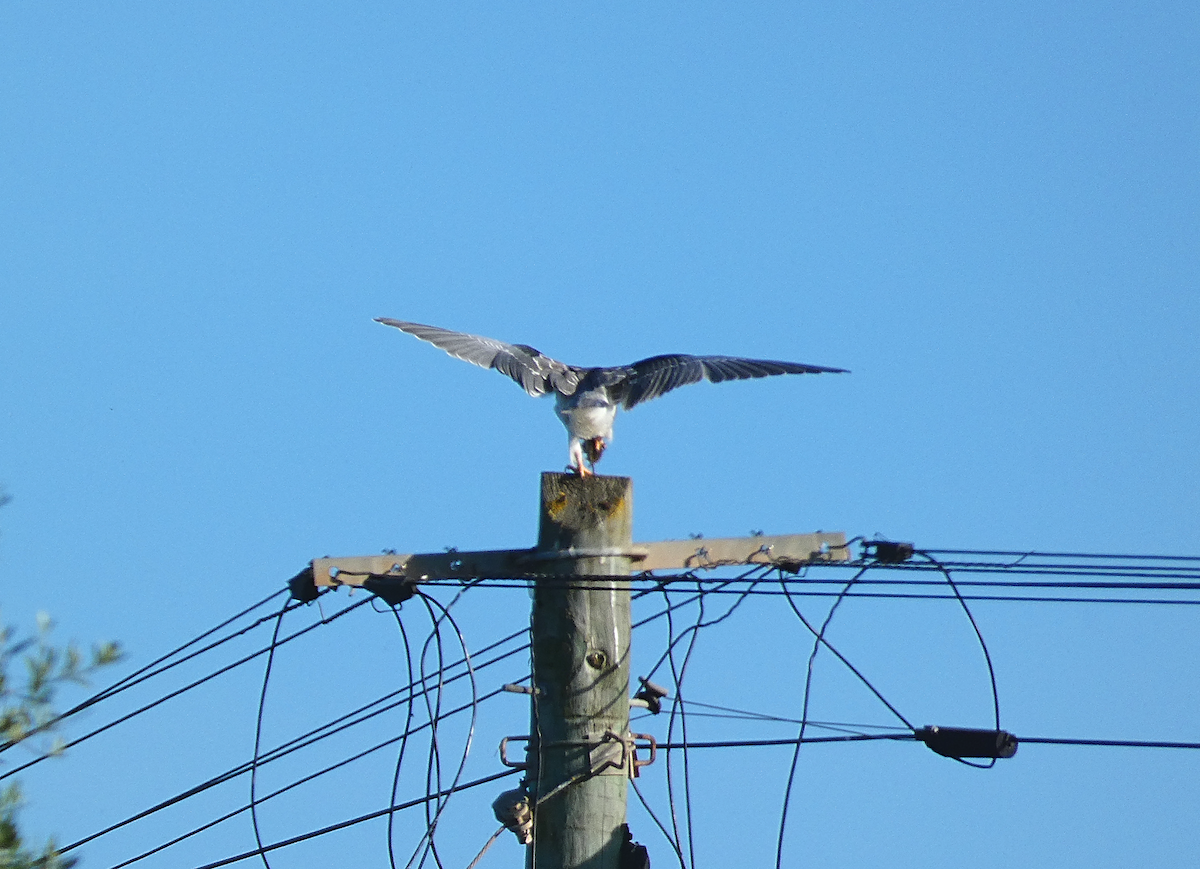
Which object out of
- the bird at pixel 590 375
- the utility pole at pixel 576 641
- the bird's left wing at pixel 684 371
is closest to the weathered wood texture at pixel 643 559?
the utility pole at pixel 576 641

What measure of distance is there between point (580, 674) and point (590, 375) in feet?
11.8

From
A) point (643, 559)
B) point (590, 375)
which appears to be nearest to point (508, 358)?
point (590, 375)

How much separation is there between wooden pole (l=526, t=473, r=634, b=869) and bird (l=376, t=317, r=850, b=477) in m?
2.16

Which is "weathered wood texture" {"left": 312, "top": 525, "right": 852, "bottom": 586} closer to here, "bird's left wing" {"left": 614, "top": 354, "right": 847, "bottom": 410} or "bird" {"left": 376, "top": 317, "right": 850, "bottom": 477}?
"bird" {"left": 376, "top": 317, "right": 850, "bottom": 477}

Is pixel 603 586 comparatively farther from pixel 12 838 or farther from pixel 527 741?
pixel 12 838

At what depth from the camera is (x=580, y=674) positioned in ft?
24.8

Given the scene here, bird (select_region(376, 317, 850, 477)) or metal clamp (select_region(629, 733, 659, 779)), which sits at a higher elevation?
bird (select_region(376, 317, 850, 477))

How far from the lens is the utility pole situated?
7457 millimetres

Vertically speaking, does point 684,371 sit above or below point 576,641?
above

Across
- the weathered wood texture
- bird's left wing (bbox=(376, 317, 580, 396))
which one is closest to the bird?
bird's left wing (bbox=(376, 317, 580, 396))

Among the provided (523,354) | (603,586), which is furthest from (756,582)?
(523,354)

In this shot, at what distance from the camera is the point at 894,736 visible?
25.8ft

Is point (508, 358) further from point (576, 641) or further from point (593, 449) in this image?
point (576, 641)

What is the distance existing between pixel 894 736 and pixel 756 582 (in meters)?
0.93
